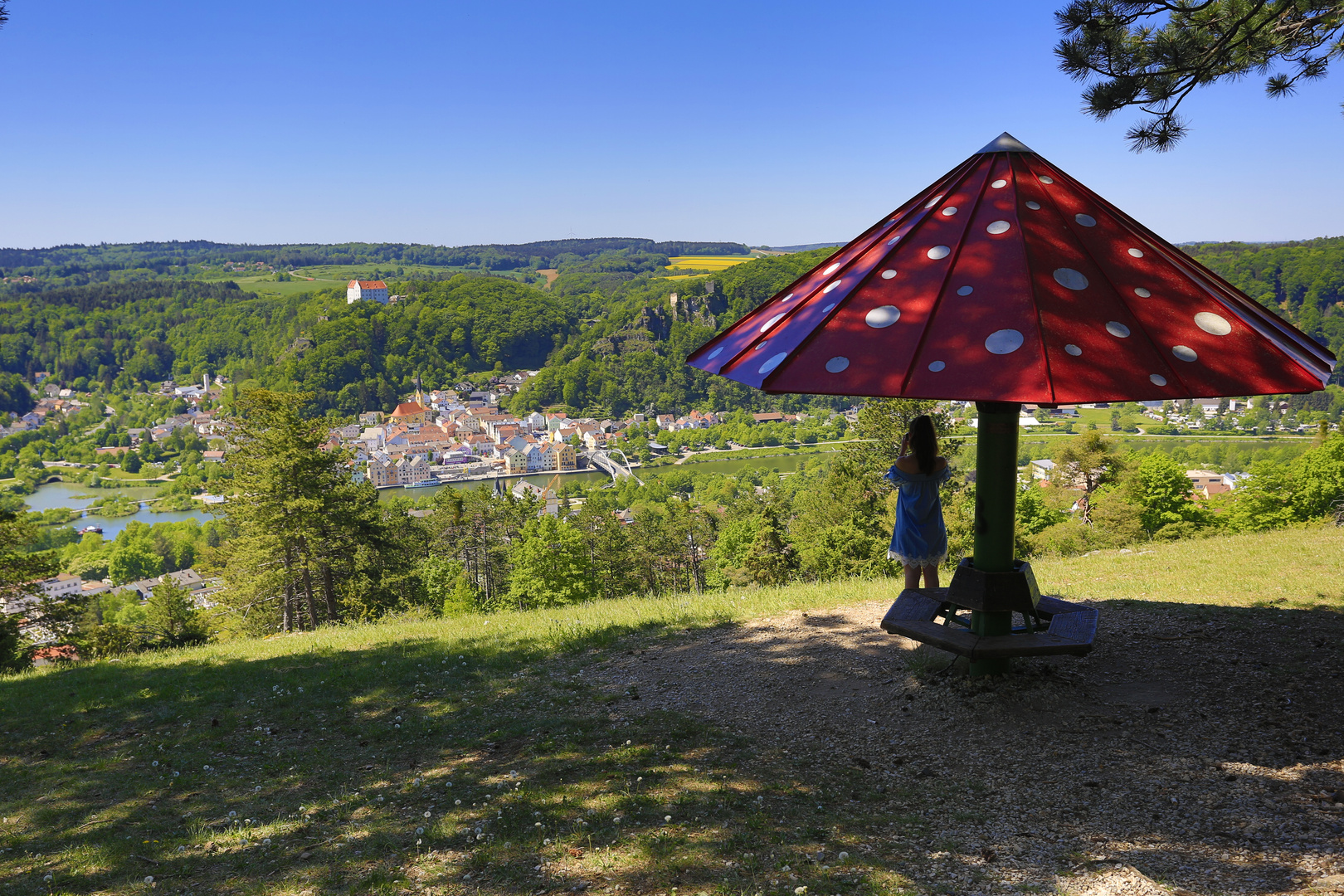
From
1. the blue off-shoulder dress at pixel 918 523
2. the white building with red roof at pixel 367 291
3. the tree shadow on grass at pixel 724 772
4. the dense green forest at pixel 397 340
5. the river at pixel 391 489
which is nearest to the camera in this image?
the tree shadow on grass at pixel 724 772

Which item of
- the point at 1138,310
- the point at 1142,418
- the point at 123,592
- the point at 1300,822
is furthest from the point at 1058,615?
the point at 1142,418

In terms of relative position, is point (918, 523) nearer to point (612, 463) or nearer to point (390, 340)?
point (612, 463)

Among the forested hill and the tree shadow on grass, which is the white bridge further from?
the tree shadow on grass

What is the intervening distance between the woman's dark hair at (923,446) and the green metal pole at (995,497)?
98 centimetres

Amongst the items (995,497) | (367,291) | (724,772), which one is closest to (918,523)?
(995,497)

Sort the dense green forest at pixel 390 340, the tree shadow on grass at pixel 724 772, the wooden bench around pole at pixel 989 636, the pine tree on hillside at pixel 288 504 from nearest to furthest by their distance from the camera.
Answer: the tree shadow on grass at pixel 724 772
the wooden bench around pole at pixel 989 636
the pine tree on hillside at pixel 288 504
the dense green forest at pixel 390 340

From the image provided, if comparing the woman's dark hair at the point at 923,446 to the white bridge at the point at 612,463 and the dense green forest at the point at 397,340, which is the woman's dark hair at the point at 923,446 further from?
the dense green forest at the point at 397,340

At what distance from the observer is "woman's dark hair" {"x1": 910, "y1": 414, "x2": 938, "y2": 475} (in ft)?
19.7

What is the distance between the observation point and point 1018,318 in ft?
11.3

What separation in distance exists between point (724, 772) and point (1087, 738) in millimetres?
2161

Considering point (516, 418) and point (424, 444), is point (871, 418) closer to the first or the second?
point (424, 444)

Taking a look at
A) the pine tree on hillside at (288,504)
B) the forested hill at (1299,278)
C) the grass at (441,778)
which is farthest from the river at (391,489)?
the grass at (441,778)

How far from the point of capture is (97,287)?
7589 inches

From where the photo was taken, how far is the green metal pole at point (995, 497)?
4754 millimetres
